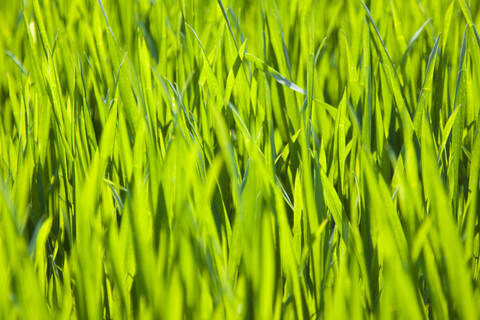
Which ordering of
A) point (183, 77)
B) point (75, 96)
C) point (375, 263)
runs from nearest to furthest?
point (375, 263)
point (75, 96)
point (183, 77)

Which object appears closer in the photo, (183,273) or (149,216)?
(183,273)

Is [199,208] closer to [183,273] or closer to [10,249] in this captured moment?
[183,273]

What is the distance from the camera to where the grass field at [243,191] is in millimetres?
478

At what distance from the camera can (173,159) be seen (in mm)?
561

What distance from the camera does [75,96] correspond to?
773mm

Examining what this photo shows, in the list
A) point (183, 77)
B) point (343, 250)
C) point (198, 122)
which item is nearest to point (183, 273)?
point (343, 250)

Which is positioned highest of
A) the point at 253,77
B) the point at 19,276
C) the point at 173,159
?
the point at 253,77

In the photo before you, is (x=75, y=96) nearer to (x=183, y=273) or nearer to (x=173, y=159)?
(x=173, y=159)

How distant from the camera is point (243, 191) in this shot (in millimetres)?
572

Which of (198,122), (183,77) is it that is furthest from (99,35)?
(198,122)

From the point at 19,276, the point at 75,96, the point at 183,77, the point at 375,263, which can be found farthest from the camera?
the point at 183,77

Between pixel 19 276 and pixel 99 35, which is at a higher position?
pixel 99 35

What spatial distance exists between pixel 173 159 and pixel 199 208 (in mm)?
64

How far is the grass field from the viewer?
1.57ft
